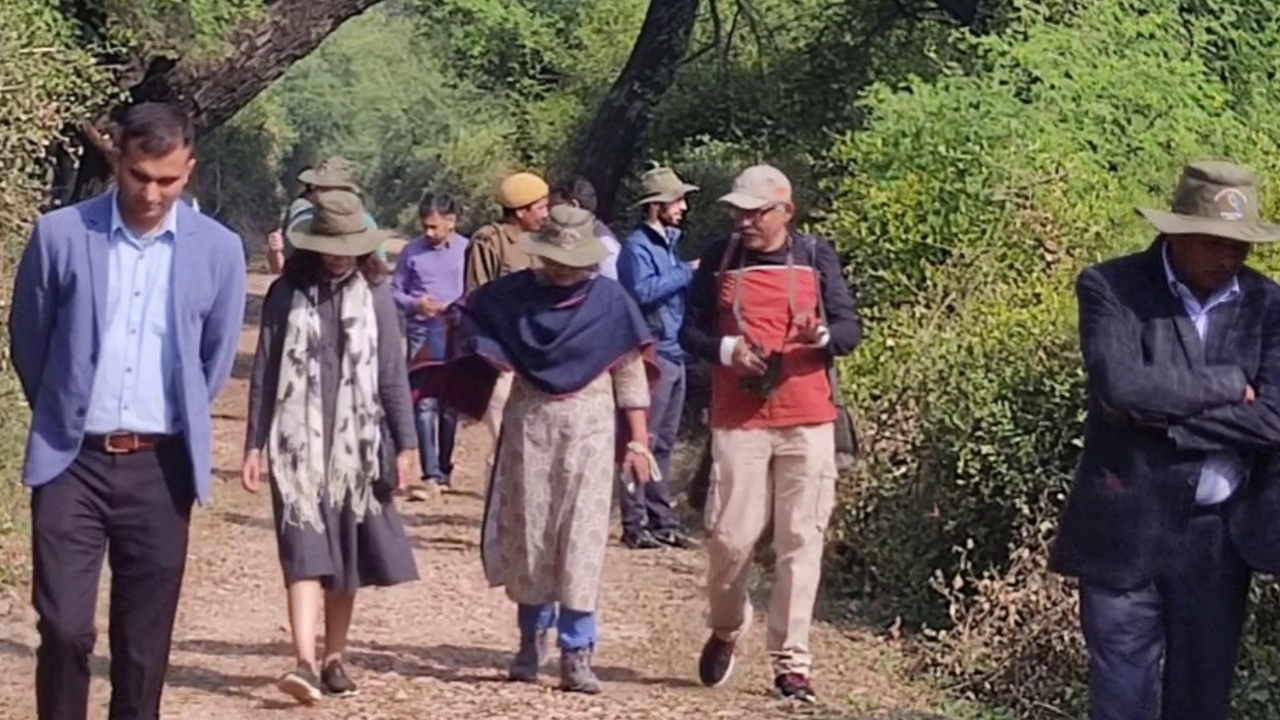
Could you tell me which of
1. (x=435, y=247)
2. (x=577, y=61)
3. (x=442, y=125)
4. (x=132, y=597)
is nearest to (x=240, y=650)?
(x=132, y=597)

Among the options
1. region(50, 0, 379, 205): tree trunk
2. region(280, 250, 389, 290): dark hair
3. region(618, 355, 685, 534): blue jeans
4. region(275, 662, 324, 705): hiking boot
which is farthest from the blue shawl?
region(50, 0, 379, 205): tree trunk

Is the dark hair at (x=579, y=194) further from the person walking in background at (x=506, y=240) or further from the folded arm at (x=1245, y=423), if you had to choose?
the folded arm at (x=1245, y=423)

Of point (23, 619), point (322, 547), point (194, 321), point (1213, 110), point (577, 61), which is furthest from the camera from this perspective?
point (577, 61)

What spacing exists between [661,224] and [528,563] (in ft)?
11.4

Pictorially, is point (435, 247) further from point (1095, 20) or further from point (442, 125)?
point (442, 125)

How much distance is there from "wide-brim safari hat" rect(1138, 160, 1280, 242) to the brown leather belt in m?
2.65

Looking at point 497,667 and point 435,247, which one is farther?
point 435,247

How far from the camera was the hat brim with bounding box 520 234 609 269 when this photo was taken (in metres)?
8.42

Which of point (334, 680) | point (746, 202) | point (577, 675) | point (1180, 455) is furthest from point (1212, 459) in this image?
point (334, 680)

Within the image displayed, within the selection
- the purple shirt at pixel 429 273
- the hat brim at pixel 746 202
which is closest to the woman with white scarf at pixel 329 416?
the hat brim at pixel 746 202

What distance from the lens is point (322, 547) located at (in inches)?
317

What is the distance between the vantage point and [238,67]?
680 inches

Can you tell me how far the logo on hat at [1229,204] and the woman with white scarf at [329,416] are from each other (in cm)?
318

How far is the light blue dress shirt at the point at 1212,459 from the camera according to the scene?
595 centimetres
